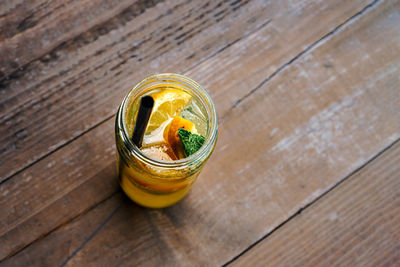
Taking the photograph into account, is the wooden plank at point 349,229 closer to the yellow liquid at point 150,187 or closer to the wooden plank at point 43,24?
the yellow liquid at point 150,187

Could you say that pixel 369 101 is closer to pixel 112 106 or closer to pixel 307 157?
pixel 307 157

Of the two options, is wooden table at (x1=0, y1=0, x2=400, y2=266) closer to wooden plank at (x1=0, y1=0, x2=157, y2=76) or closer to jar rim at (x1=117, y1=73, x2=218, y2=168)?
wooden plank at (x1=0, y1=0, x2=157, y2=76)

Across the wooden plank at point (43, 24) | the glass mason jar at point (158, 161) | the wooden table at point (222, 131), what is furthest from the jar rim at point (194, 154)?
the wooden plank at point (43, 24)

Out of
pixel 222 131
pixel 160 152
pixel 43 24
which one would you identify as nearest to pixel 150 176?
pixel 160 152

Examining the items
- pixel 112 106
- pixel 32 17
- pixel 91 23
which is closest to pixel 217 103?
pixel 112 106

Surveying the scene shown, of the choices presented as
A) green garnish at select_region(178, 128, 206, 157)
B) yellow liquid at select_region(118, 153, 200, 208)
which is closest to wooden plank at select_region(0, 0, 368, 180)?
yellow liquid at select_region(118, 153, 200, 208)

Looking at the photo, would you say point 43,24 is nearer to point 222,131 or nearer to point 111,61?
point 111,61
